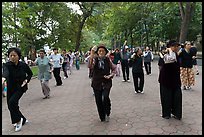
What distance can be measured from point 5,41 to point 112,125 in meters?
17.5

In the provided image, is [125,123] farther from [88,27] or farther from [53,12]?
[88,27]

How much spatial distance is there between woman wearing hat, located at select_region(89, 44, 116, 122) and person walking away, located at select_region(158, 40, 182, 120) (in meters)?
1.19

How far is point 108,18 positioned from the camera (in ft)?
120

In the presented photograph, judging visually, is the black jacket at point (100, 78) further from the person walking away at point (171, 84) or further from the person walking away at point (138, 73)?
the person walking away at point (138, 73)

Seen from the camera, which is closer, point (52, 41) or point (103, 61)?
point (103, 61)

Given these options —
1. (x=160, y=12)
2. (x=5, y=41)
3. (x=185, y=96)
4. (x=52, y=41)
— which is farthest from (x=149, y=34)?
(x=185, y=96)

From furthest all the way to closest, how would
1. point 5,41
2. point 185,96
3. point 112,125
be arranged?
point 5,41 → point 185,96 → point 112,125

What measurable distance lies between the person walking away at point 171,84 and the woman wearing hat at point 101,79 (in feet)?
3.92

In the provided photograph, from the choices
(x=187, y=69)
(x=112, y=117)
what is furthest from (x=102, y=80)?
(x=187, y=69)

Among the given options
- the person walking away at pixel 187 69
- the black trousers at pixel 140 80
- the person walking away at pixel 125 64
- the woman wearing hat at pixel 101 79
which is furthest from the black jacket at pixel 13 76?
the person walking away at pixel 125 64

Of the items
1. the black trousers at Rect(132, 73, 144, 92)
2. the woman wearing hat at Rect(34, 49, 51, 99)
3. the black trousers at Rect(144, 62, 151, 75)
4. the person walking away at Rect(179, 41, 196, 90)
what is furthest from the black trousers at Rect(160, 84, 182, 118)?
the black trousers at Rect(144, 62, 151, 75)

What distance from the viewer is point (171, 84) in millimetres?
5480

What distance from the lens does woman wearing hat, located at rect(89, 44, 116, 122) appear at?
18.0ft

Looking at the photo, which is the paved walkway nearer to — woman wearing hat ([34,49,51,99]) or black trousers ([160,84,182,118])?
black trousers ([160,84,182,118])
